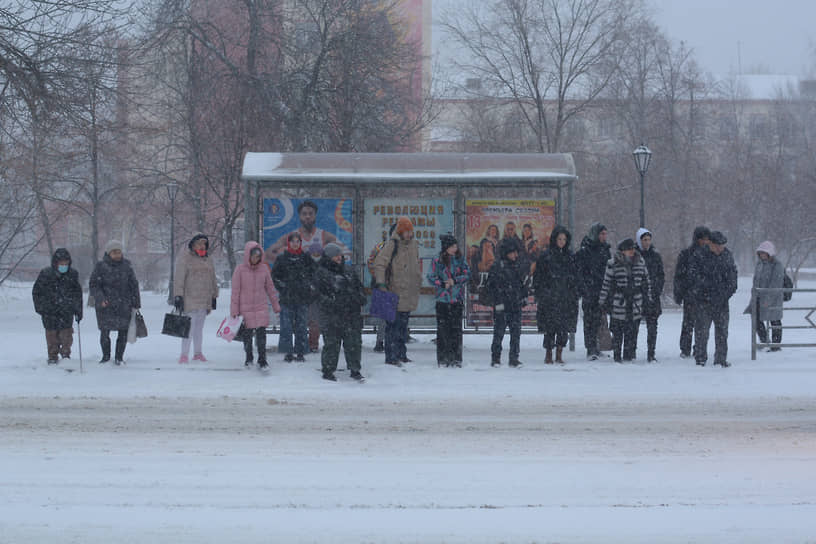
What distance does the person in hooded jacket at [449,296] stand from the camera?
11.6m

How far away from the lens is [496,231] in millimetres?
13234

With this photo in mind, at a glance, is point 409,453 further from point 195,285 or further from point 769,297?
point 769,297

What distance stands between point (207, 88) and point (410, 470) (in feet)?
60.7

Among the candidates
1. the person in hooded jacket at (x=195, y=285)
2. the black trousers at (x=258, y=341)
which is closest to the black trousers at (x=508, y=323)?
the black trousers at (x=258, y=341)

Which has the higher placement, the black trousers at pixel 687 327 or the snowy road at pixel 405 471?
the black trousers at pixel 687 327

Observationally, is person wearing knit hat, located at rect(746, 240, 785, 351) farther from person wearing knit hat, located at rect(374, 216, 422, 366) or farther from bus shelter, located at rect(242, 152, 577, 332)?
person wearing knit hat, located at rect(374, 216, 422, 366)

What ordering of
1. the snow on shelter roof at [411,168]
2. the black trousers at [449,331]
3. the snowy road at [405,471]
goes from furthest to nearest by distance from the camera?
the snow on shelter roof at [411,168]
the black trousers at [449,331]
the snowy road at [405,471]

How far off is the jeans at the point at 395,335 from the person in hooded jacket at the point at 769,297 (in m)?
5.15

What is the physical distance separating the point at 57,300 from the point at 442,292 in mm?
5332

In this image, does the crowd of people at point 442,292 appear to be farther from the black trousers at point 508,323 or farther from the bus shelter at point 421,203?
the bus shelter at point 421,203

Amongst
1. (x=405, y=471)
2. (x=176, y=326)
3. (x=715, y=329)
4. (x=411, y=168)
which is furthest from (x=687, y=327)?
(x=405, y=471)

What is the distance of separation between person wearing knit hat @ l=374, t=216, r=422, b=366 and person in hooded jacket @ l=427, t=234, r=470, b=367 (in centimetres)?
31

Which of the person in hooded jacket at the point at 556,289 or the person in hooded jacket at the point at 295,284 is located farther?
the person in hooded jacket at the point at 556,289

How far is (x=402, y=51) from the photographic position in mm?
24203
